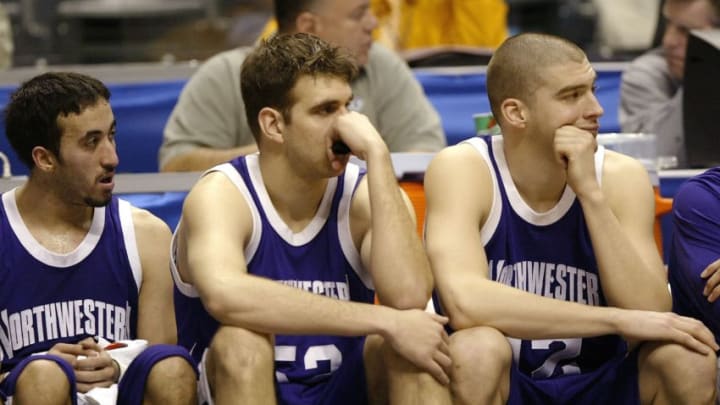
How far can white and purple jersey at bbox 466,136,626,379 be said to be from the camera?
3812 millimetres

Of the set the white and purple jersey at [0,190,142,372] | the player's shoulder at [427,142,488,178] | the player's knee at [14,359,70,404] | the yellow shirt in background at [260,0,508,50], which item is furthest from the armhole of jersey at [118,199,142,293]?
the yellow shirt in background at [260,0,508,50]

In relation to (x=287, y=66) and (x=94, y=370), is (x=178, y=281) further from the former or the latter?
(x=287, y=66)

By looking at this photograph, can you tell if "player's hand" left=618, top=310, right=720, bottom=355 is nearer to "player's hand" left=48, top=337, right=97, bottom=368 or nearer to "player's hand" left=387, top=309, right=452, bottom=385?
"player's hand" left=387, top=309, right=452, bottom=385

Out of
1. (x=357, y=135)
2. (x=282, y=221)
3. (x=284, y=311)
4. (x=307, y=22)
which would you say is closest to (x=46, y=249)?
(x=282, y=221)

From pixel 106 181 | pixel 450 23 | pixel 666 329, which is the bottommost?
pixel 450 23

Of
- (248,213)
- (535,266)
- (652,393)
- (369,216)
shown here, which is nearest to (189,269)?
(248,213)

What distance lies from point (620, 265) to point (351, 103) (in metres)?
1.69

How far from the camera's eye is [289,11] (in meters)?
5.39

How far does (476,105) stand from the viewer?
6090 millimetres

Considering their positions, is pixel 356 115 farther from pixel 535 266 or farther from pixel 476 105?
pixel 476 105

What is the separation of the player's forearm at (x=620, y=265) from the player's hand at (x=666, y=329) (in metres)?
0.10

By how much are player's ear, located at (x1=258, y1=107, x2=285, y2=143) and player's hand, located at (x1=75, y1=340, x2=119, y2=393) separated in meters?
0.68

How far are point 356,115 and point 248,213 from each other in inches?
14.3

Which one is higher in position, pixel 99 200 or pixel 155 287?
pixel 99 200
